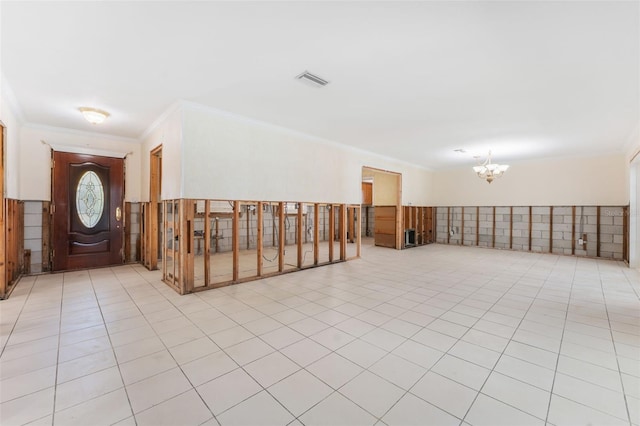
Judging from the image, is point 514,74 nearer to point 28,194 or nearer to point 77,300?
point 77,300

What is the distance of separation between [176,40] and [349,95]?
2.13m

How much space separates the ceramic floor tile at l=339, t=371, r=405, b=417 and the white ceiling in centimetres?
285

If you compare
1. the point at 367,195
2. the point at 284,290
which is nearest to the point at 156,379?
the point at 284,290

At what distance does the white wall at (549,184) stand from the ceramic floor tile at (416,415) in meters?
8.74

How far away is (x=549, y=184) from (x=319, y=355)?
30.9 ft

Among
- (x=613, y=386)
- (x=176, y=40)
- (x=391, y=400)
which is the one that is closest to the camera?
(x=391, y=400)

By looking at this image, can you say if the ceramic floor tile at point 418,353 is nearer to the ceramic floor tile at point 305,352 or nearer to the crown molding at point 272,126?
the ceramic floor tile at point 305,352

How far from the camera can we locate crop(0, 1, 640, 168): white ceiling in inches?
88.8

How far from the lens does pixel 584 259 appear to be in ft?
24.5

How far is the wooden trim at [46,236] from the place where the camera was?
5.29 meters

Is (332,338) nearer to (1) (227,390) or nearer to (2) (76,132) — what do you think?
(1) (227,390)

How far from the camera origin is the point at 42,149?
5.25 meters

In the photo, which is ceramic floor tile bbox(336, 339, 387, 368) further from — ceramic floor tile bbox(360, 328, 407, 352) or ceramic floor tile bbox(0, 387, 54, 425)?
ceramic floor tile bbox(0, 387, 54, 425)

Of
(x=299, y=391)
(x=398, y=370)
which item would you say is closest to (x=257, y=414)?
(x=299, y=391)
